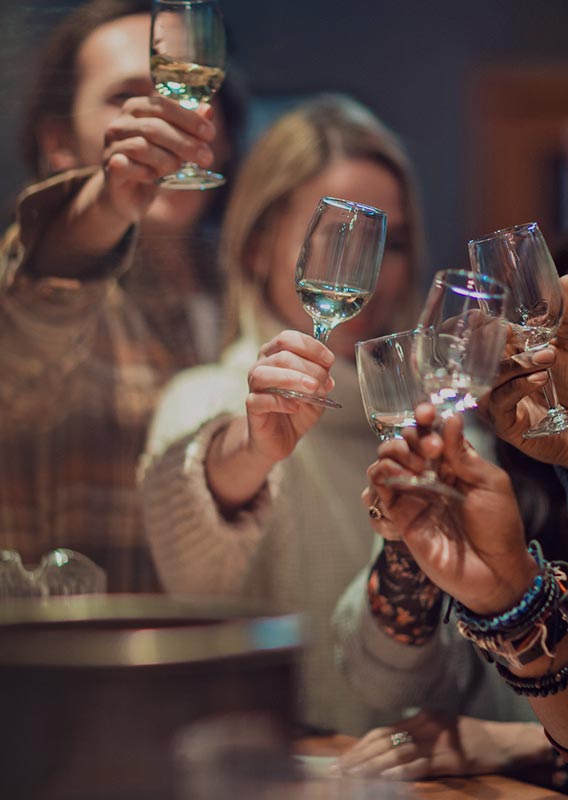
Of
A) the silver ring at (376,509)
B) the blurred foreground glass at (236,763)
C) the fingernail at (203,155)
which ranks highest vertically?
the fingernail at (203,155)

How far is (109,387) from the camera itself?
1.80 metres

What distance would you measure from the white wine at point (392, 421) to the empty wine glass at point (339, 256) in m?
0.06

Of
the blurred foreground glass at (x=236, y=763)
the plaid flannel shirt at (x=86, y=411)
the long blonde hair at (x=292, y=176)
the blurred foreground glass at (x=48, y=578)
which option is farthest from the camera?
the long blonde hair at (x=292, y=176)

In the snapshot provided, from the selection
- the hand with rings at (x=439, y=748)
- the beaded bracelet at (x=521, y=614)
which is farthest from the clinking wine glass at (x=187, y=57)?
the hand with rings at (x=439, y=748)

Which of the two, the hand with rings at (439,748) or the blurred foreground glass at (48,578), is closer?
the hand with rings at (439,748)

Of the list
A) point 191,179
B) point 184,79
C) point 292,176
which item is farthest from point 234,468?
point 292,176

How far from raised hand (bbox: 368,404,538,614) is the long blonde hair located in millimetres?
1098

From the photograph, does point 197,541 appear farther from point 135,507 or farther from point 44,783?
point 44,783

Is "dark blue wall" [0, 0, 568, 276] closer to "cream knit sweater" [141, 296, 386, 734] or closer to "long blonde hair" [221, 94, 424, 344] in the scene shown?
"long blonde hair" [221, 94, 424, 344]

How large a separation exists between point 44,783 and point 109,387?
4.37ft

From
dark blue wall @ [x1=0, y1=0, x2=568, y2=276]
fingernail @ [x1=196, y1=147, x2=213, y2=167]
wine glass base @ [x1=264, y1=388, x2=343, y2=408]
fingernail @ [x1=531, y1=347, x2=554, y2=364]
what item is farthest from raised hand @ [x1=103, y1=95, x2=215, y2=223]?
dark blue wall @ [x1=0, y1=0, x2=568, y2=276]

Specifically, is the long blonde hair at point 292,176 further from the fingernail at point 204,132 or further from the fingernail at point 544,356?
the fingernail at point 544,356

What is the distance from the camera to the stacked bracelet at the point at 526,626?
78 centimetres

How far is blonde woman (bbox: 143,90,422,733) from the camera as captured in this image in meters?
1.29
